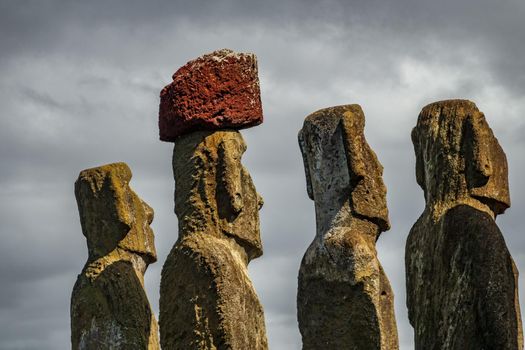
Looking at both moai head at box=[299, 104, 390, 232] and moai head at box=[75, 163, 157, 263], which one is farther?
moai head at box=[75, 163, 157, 263]

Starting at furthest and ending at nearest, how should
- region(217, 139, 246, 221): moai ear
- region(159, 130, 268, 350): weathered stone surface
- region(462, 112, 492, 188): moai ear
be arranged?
region(217, 139, 246, 221): moai ear < region(159, 130, 268, 350): weathered stone surface < region(462, 112, 492, 188): moai ear

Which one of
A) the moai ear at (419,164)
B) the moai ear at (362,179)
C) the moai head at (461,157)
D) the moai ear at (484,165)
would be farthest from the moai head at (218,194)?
the moai ear at (484,165)

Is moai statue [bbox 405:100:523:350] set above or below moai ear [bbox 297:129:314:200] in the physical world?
below

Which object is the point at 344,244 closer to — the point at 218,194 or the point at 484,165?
the point at 218,194

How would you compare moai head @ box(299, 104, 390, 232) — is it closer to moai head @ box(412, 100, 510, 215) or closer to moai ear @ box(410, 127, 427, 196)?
moai ear @ box(410, 127, 427, 196)

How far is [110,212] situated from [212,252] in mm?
3906

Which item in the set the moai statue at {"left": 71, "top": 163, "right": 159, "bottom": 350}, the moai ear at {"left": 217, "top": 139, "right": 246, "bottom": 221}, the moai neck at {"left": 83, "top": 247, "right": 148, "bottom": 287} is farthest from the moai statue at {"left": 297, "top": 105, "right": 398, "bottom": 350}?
the moai neck at {"left": 83, "top": 247, "right": 148, "bottom": 287}

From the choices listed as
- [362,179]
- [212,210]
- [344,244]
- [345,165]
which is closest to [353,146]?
[345,165]

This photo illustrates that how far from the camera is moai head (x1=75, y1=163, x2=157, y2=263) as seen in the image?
930 inches

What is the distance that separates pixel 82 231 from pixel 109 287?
136 centimetres

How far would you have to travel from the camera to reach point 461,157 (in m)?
19.0

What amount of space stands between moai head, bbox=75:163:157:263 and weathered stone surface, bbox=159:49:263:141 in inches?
88.6

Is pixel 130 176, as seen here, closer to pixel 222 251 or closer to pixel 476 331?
pixel 222 251

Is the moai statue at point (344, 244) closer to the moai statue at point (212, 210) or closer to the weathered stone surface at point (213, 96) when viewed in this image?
the moai statue at point (212, 210)
